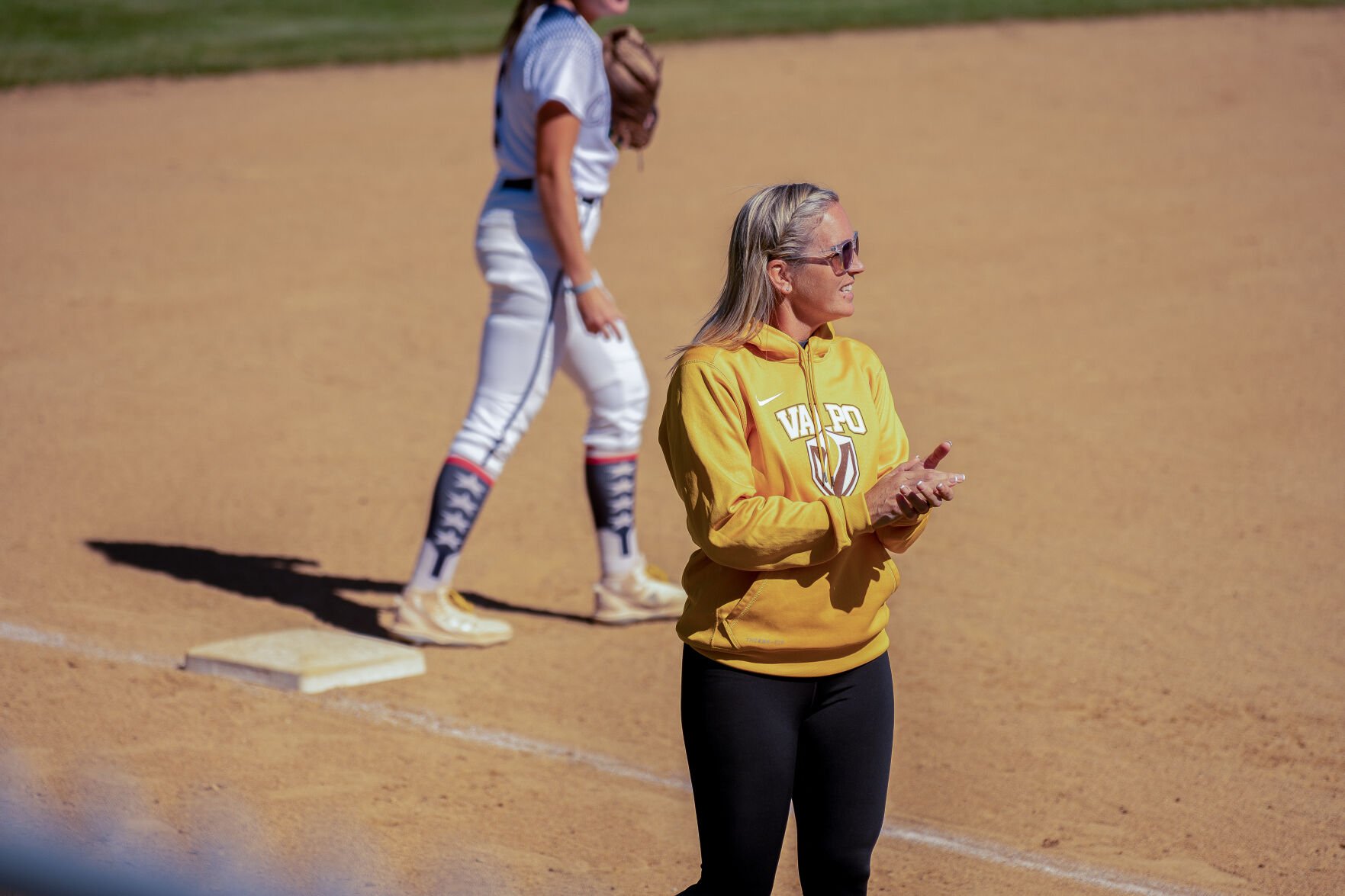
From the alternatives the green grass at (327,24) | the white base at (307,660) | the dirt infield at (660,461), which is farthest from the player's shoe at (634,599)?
the green grass at (327,24)

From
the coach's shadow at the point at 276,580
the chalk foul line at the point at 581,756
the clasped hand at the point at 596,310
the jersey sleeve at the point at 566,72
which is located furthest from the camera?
the coach's shadow at the point at 276,580

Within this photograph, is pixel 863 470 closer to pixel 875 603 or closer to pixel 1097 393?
pixel 875 603

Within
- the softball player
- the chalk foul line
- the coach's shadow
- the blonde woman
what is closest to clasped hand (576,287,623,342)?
the softball player

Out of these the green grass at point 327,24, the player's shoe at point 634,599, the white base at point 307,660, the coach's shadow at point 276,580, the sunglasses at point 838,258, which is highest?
the green grass at point 327,24

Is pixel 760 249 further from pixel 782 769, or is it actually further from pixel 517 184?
pixel 517 184

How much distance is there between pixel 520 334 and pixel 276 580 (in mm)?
1558

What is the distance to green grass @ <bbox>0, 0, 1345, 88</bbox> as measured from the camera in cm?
1462

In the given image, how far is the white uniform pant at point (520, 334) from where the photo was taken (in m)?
4.95

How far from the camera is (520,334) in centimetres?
496

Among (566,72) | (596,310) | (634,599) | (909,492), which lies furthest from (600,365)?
(909,492)

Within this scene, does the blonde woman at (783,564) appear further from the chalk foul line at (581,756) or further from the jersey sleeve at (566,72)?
the jersey sleeve at (566,72)

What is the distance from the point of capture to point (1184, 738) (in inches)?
180

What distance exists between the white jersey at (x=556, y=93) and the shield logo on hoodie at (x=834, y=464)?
7.17 ft

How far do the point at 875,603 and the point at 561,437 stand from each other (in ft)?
15.6
